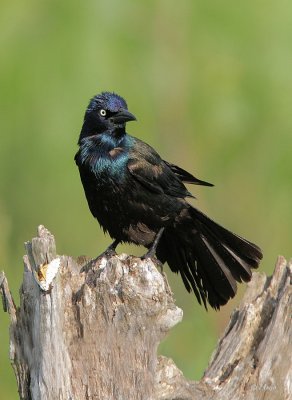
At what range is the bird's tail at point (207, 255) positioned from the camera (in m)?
5.22

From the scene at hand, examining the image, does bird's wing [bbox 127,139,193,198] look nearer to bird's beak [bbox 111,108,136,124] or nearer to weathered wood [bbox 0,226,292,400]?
bird's beak [bbox 111,108,136,124]

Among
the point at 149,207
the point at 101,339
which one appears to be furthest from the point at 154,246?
the point at 101,339

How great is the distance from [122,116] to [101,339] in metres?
1.83

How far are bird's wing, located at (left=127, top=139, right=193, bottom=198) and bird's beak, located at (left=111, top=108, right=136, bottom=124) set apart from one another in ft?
0.50

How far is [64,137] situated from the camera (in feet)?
23.1

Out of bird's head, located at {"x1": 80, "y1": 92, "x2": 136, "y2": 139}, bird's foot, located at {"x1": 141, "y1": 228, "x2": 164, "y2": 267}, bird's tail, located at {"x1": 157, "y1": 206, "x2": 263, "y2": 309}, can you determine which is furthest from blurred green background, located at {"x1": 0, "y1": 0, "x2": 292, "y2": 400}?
bird's head, located at {"x1": 80, "y1": 92, "x2": 136, "y2": 139}

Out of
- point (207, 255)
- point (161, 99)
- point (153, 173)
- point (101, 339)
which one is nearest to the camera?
point (101, 339)

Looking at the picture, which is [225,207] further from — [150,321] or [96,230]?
[150,321]

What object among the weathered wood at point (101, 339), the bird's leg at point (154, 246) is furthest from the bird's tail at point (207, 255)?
the weathered wood at point (101, 339)

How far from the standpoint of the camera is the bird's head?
5309mm

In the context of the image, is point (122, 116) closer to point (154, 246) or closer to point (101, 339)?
point (154, 246)

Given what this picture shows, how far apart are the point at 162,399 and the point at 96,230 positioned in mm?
3212

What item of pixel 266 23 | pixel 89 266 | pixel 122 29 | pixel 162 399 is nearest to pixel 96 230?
pixel 122 29

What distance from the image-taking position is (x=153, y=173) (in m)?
5.28
